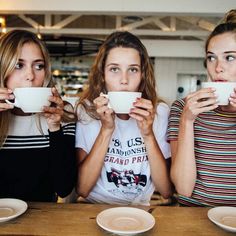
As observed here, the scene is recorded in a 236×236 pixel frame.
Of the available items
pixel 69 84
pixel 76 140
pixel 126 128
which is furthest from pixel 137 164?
pixel 69 84

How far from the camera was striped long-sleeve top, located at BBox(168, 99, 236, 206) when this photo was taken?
1202 mm

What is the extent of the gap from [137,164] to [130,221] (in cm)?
51

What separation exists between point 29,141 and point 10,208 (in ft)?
1.44

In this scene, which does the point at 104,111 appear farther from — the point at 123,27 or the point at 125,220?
the point at 123,27

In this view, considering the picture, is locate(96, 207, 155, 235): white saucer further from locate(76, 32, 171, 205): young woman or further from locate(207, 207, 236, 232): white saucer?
locate(76, 32, 171, 205): young woman

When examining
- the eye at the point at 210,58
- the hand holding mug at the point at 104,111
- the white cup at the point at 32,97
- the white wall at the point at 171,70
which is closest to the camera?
the white cup at the point at 32,97

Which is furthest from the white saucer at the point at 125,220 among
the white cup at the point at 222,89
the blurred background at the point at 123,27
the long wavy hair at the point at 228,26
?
the blurred background at the point at 123,27

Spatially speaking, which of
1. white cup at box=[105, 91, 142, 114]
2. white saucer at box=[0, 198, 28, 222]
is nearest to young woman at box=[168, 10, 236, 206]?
white cup at box=[105, 91, 142, 114]

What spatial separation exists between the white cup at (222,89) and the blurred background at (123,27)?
0.81 meters

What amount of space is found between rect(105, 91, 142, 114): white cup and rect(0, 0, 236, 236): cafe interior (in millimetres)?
351

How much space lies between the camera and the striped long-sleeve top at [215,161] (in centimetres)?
120

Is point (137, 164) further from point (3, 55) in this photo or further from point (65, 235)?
point (3, 55)

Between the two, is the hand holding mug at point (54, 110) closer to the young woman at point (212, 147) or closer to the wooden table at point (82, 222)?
the wooden table at point (82, 222)

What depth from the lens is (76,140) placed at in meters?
1.39
